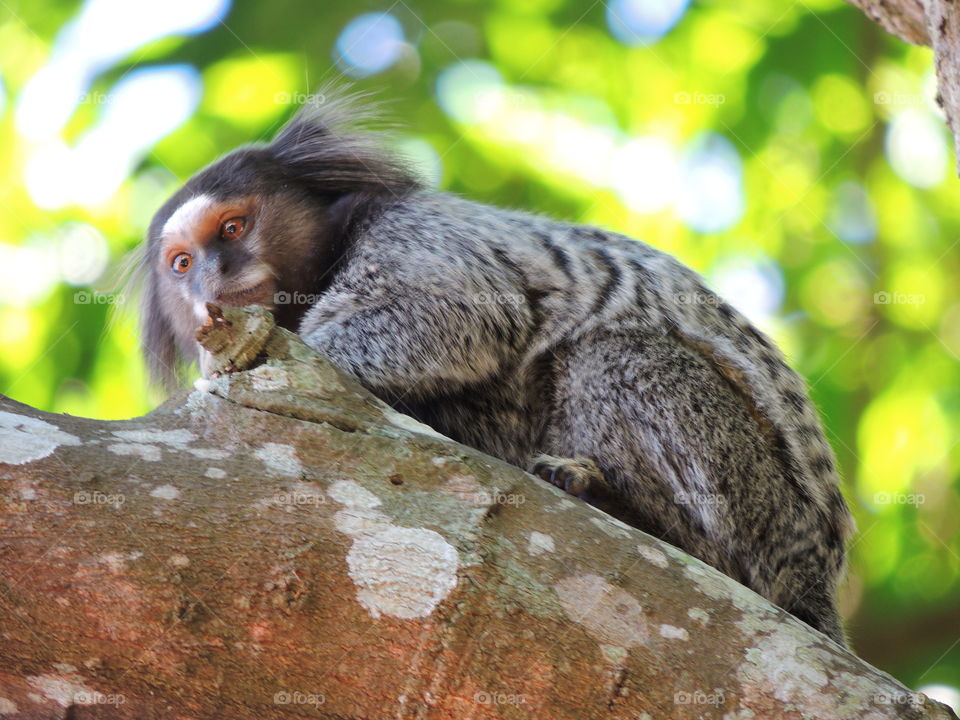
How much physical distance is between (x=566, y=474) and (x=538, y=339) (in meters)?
0.86

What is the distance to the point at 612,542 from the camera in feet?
8.98

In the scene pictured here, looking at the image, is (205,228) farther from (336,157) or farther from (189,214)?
(336,157)

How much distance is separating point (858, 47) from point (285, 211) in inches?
154

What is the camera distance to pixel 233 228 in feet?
16.3

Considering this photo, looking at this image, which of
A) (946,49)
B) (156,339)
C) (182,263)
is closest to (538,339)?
(182,263)

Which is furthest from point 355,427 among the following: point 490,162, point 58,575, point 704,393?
point 490,162

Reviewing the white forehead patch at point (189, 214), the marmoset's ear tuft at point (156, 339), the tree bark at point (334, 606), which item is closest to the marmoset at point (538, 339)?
the white forehead patch at point (189, 214)

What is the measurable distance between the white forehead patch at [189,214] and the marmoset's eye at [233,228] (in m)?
0.13

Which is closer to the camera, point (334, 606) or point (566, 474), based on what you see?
point (334, 606)

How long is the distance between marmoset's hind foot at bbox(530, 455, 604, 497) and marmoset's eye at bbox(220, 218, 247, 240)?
6.76ft

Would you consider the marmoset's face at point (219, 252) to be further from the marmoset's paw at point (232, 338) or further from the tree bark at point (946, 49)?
the tree bark at point (946, 49)

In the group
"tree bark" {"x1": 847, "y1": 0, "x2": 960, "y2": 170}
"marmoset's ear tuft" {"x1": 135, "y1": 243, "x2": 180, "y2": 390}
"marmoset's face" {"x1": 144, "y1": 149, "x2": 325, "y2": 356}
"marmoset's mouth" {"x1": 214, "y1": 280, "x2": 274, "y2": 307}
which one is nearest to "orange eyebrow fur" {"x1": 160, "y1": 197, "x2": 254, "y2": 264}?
"marmoset's face" {"x1": 144, "y1": 149, "x2": 325, "y2": 356}

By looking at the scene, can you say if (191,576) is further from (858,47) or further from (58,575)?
(858,47)

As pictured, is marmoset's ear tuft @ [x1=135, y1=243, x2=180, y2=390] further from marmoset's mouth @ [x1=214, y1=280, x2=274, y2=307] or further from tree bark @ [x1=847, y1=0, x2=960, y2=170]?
tree bark @ [x1=847, y1=0, x2=960, y2=170]
